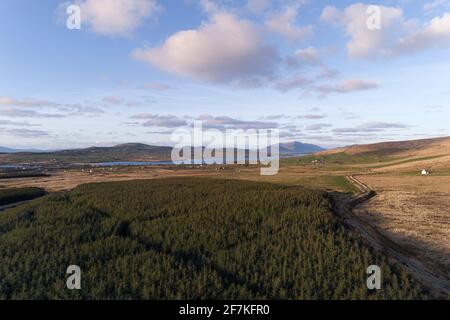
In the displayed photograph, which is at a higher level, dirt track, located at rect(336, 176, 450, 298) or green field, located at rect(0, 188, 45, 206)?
green field, located at rect(0, 188, 45, 206)

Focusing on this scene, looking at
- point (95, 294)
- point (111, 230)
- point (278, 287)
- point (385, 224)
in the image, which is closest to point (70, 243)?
point (111, 230)

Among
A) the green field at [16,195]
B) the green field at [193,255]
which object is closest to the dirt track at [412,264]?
the green field at [193,255]

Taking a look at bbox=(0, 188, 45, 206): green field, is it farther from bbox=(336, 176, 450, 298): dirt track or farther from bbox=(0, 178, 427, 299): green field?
bbox=(336, 176, 450, 298): dirt track

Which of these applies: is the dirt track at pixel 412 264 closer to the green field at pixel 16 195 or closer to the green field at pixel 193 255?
the green field at pixel 193 255

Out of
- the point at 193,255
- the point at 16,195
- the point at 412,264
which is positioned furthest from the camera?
the point at 16,195

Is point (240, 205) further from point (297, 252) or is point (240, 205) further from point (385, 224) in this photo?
point (385, 224)

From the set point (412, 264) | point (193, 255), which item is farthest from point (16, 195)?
point (412, 264)

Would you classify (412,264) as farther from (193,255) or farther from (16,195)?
(16,195)

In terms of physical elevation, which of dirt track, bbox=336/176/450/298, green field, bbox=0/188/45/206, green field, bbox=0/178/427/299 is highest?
green field, bbox=0/178/427/299

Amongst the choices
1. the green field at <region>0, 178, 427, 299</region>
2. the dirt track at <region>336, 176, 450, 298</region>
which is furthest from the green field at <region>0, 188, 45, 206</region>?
the dirt track at <region>336, 176, 450, 298</region>
